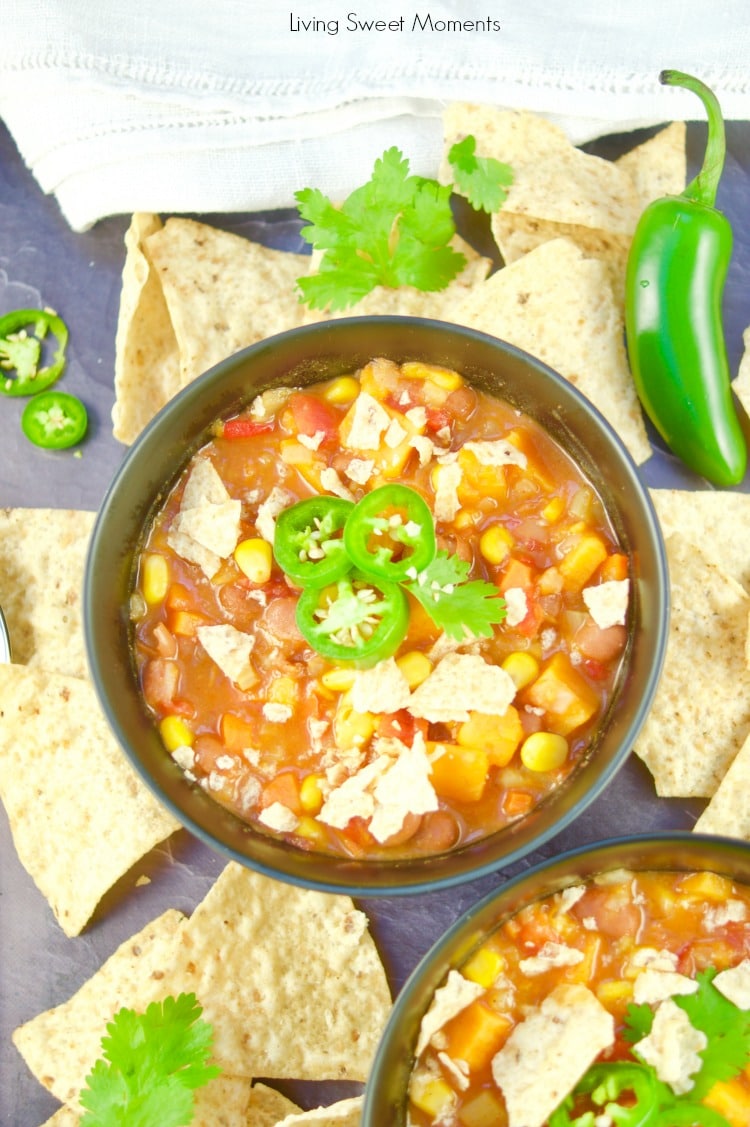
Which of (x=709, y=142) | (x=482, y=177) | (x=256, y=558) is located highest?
(x=709, y=142)

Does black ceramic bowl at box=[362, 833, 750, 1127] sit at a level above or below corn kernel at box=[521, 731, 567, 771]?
below

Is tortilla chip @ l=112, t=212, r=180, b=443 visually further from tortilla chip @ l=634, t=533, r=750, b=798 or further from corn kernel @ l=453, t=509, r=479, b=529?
tortilla chip @ l=634, t=533, r=750, b=798

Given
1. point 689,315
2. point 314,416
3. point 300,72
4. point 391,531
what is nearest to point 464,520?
point 391,531

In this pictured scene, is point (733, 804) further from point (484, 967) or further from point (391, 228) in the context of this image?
point (391, 228)

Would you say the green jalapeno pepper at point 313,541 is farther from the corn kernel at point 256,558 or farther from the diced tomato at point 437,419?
the diced tomato at point 437,419

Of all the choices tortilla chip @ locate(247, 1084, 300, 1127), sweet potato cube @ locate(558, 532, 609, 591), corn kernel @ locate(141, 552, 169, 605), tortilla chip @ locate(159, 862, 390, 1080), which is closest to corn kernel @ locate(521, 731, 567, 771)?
sweet potato cube @ locate(558, 532, 609, 591)

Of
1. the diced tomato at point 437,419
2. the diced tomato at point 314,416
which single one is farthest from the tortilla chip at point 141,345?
the diced tomato at point 437,419
